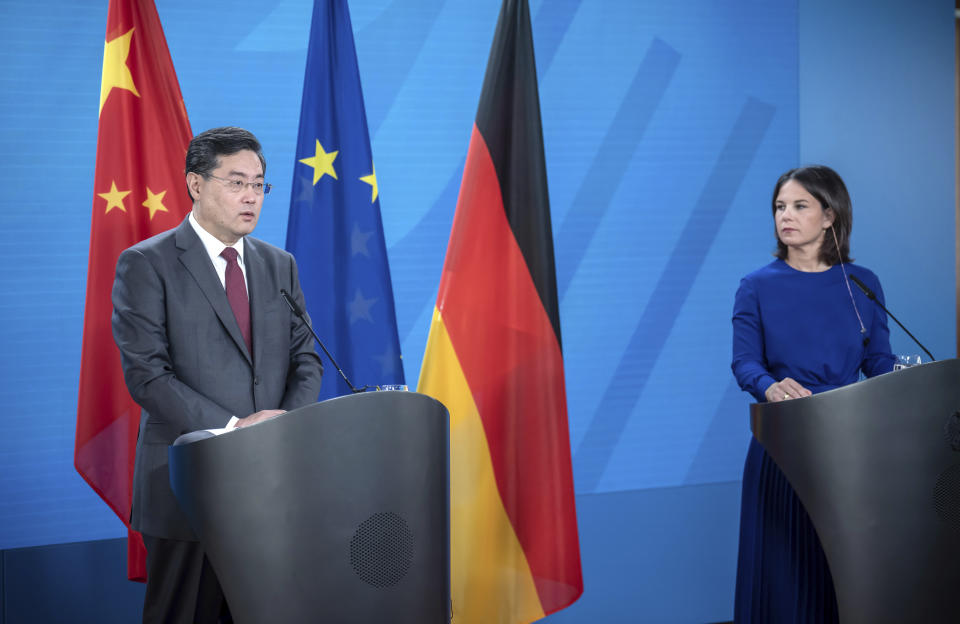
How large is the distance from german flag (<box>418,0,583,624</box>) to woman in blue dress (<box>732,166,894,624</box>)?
577 millimetres

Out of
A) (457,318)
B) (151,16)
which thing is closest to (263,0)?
(151,16)

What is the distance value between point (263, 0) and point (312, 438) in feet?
7.01

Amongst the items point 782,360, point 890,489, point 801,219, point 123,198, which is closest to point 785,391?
point 782,360

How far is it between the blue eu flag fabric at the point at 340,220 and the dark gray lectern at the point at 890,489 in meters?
1.37

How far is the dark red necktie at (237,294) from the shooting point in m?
2.00

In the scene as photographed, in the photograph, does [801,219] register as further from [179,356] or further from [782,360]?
[179,356]

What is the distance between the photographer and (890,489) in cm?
179

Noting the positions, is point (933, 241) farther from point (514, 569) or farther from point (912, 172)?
point (514, 569)

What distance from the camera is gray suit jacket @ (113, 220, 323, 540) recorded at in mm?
1833

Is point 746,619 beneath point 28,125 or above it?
beneath

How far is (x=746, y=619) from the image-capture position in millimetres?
2355

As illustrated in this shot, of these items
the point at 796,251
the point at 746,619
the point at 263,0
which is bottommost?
the point at 746,619

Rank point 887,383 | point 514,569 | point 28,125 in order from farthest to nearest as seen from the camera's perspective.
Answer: point 28,125 → point 514,569 → point 887,383

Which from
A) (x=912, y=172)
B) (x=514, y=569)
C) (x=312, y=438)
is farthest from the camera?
(x=912, y=172)
